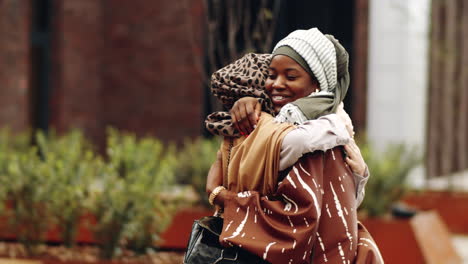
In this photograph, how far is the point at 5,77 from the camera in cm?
1229

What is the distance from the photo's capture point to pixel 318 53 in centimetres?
285

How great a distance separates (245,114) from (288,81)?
209mm

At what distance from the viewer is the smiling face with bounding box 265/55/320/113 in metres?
2.85

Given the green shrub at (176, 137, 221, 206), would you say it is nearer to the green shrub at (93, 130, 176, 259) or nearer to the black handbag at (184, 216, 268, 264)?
the green shrub at (93, 130, 176, 259)

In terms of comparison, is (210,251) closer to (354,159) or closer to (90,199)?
(354,159)

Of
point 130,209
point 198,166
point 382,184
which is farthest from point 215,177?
point 382,184

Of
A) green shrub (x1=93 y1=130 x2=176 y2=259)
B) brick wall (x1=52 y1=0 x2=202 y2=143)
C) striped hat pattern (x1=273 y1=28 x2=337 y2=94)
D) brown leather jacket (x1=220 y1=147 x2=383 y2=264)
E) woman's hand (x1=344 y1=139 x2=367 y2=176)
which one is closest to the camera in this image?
brown leather jacket (x1=220 y1=147 x2=383 y2=264)

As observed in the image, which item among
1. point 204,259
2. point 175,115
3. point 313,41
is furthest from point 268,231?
point 175,115

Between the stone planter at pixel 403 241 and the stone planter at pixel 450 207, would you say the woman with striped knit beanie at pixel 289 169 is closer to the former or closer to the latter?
the stone planter at pixel 403 241

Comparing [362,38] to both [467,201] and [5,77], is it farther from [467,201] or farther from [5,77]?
[5,77]

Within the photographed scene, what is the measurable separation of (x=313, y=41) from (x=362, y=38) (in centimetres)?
1043

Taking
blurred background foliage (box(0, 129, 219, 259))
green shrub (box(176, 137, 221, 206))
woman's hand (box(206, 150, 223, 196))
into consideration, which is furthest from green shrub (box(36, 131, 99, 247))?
woman's hand (box(206, 150, 223, 196))

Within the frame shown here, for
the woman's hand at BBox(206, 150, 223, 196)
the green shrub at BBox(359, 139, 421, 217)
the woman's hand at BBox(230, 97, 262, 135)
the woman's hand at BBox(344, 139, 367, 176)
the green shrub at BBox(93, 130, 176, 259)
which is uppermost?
the woman's hand at BBox(230, 97, 262, 135)

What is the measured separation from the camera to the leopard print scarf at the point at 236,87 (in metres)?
2.98
